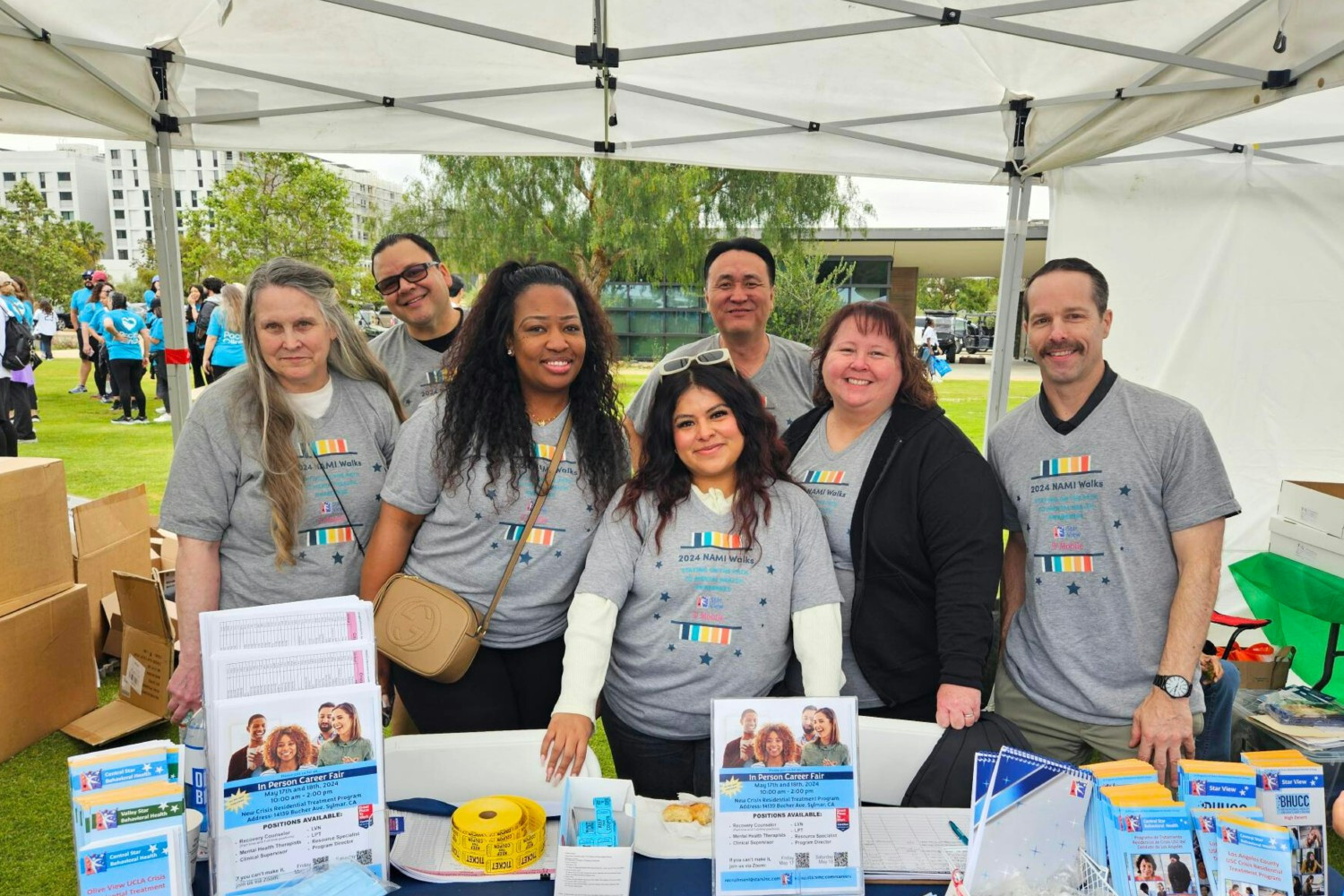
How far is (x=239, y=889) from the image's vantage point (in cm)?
118

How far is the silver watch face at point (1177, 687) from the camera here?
182 centimetres

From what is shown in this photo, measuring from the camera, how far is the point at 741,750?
4.02 feet

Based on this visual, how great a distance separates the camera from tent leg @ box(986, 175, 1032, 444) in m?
3.97

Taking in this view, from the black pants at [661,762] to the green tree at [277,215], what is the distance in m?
18.9

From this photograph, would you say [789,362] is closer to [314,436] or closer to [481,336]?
[481,336]

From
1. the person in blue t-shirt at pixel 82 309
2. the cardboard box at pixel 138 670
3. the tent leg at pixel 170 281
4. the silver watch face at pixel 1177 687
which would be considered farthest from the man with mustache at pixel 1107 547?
the person in blue t-shirt at pixel 82 309

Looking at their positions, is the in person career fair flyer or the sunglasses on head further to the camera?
the sunglasses on head

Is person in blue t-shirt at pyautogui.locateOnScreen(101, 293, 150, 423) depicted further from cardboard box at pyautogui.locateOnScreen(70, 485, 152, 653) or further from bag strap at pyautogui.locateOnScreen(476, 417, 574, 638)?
bag strap at pyautogui.locateOnScreen(476, 417, 574, 638)

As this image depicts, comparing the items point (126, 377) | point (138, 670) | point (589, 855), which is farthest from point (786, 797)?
point (126, 377)

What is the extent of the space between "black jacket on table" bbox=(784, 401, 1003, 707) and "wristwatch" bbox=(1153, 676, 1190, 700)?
406mm

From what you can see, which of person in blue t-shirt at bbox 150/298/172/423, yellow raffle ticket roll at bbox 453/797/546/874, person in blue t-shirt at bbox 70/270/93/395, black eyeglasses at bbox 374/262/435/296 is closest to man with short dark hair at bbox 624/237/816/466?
black eyeglasses at bbox 374/262/435/296

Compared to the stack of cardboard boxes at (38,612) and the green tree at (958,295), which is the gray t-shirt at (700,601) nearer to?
the stack of cardboard boxes at (38,612)

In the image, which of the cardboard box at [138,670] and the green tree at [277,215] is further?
the green tree at [277,215]

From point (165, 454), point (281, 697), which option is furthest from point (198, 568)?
point (165, 454)
